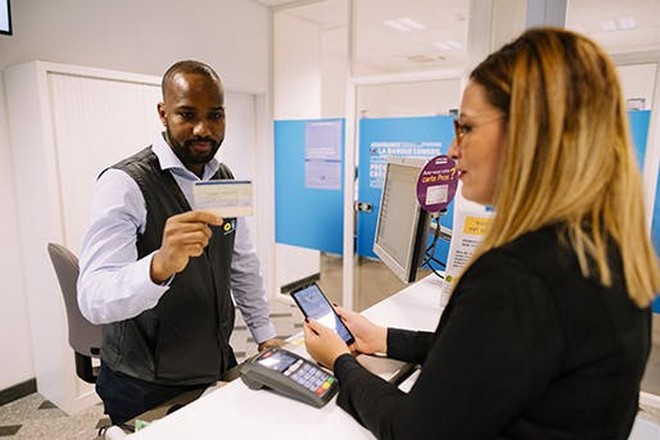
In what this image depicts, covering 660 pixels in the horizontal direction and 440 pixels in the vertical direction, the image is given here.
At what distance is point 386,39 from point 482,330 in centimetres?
607

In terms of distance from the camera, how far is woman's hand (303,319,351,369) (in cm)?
104

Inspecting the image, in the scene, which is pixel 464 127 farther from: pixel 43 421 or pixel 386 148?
pixel 43 421

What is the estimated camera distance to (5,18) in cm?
226

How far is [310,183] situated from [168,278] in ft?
9.43

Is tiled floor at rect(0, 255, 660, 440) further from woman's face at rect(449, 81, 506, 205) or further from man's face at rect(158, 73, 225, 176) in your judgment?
woman's face at rect(449, 81, 506, 205)

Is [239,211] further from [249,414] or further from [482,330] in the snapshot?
[482,330]

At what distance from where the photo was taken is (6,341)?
2645mm

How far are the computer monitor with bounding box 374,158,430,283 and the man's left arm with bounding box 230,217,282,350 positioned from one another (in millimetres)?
498

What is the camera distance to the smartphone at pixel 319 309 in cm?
122

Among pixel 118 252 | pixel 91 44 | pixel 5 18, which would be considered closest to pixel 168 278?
pixel 118 252

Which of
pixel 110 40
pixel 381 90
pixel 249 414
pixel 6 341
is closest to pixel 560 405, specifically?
pixel 249 414

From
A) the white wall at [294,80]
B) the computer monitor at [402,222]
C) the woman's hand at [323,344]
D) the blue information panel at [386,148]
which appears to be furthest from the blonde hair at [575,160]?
the white wall at [294,80]

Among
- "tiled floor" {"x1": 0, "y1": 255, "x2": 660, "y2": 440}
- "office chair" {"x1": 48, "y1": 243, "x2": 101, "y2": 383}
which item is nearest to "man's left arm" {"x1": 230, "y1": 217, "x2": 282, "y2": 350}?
"office chair" {"x1": 48, "y1": 243, "x2": 101, "y2": 383}

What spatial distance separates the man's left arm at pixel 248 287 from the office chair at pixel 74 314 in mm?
712
